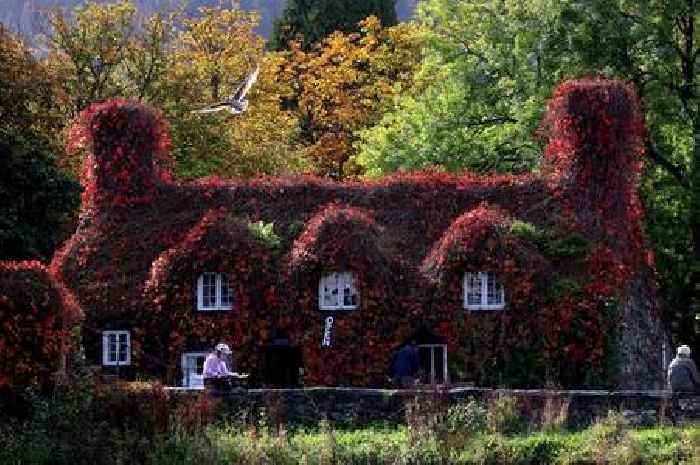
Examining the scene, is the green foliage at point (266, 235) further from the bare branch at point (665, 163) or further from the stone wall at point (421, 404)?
the bare branch at point (665, 163)

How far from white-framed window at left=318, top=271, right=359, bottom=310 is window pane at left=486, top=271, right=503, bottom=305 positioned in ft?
11.0

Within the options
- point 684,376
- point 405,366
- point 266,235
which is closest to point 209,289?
point 266,235

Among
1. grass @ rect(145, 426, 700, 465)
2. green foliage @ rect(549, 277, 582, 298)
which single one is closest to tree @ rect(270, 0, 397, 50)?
green foliage @ rect(549, 277, 582, 298)

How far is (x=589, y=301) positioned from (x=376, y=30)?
32.5 m

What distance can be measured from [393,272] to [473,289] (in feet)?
6.74

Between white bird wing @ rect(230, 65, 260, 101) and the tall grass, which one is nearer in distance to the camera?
the tall grass

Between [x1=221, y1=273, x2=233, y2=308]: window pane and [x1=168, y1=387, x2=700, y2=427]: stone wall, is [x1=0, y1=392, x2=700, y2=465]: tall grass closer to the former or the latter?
[x1=168, y1=387, x2=700, y2=427]: stone wall

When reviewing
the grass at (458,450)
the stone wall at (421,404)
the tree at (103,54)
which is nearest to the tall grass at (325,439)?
the grass at (458,450)

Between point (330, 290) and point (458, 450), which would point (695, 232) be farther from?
point (458, 450)

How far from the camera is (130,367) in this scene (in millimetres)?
40031

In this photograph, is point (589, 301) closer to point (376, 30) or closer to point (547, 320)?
point (547, 320)

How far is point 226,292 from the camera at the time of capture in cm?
3991

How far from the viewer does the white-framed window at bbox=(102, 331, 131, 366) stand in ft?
132

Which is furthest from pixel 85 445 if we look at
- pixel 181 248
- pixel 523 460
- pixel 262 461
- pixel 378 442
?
pixel 181 248
